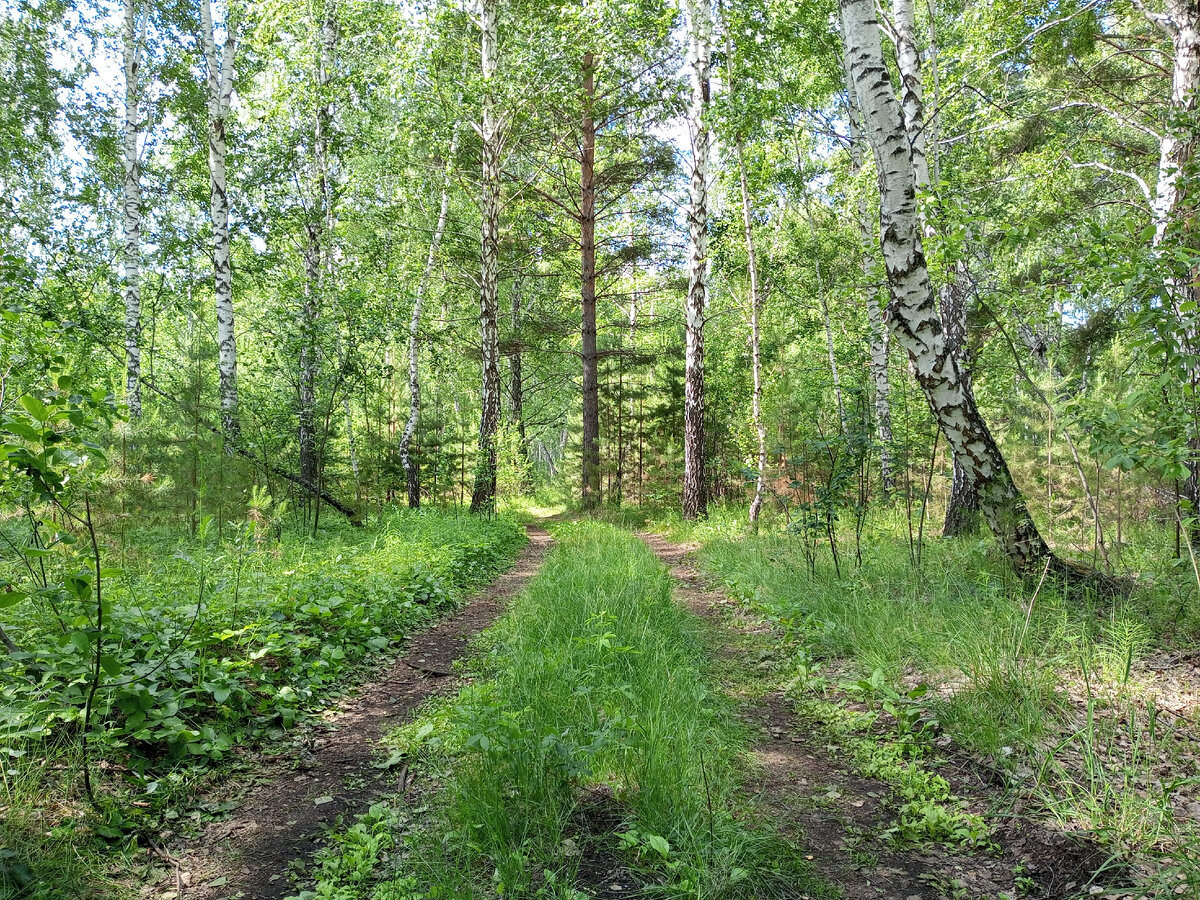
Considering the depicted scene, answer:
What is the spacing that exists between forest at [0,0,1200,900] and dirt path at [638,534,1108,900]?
0.03m

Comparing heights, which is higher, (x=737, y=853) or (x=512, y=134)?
(x=512, y=134)

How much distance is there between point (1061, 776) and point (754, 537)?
6634 mm

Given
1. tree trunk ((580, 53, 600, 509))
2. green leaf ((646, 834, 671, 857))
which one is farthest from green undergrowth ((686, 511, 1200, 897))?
tree trunk ((580, 53, 600, 509))

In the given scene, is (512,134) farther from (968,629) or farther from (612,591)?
(968,629)

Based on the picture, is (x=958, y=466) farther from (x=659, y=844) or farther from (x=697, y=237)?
(x=659, y=844)

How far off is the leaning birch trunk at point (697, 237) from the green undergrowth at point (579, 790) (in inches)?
337

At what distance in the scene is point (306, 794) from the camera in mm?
2920

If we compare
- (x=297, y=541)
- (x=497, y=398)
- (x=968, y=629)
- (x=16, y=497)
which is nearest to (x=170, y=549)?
(x=297, y=541)

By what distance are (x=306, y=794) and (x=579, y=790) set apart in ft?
4.45

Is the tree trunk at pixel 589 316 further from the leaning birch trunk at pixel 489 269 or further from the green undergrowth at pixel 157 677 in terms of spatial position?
the green undergrowth at pixel 157 677

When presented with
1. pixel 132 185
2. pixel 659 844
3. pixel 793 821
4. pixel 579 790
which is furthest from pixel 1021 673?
pixel 132 185

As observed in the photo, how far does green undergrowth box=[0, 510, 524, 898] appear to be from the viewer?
2.35m

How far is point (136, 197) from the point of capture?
39.7ft

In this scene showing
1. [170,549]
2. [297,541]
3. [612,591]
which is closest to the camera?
[612,591]
